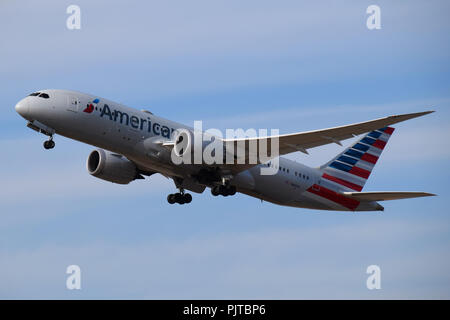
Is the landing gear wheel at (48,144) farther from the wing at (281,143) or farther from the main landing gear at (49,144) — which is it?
the wing at (281,143)

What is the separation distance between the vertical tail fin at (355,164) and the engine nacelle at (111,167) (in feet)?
38.1

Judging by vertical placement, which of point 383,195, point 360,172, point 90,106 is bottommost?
point 383,195

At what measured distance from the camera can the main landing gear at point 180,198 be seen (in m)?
49.7

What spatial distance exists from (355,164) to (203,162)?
13108 millimetres

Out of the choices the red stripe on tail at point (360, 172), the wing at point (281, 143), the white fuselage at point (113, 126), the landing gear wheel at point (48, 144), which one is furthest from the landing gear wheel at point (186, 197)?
the red stripe on tail at point (360, 172)

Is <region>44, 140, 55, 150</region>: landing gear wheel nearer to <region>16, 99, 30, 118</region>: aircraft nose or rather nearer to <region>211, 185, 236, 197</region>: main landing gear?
<region>16, 99, 30, 118</region>: aircraft nose

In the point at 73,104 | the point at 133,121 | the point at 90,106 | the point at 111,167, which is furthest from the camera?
the point at 111,167

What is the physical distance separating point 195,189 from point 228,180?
12.0ft

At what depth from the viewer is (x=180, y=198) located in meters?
49.7

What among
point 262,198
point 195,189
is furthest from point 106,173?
point 262,198

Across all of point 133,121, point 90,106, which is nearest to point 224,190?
point 133,121

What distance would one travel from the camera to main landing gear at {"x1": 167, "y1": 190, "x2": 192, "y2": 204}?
49.7 meters

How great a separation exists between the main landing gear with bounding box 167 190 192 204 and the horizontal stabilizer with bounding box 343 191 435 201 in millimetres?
9475

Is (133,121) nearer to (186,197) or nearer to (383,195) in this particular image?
(186,197)
